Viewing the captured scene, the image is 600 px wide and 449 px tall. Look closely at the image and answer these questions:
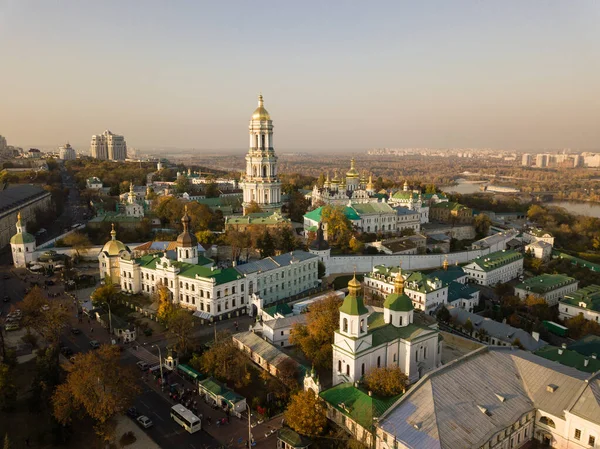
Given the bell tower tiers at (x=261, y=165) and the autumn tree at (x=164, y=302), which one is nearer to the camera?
the autumn tree at (x=164, y=302)

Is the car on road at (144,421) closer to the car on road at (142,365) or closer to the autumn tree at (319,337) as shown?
the car on road at (142,365)

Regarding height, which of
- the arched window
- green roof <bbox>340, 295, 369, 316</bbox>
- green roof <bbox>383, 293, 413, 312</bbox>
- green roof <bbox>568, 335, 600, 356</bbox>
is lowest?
green roof <bbox>568, 335, 600, 356</bbox>

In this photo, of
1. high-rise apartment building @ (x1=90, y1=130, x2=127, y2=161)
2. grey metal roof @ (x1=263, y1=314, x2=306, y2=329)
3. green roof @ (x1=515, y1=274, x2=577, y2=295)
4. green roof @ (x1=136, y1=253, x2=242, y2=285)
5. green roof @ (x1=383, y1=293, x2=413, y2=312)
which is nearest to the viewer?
green roof @ (x1=383, y1=293, x2=413, y2=312)

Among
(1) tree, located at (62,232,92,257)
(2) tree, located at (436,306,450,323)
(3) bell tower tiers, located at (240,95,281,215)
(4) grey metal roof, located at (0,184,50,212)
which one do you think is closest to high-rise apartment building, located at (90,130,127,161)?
(4) grey metal roof, located at (0,184,50,212)

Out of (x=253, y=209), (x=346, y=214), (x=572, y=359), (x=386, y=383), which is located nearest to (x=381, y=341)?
(x=386, y=383)

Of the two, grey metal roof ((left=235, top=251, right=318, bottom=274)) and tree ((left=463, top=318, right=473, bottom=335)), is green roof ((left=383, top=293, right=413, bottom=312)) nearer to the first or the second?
tree ((left=463, top=318, right=473, bottom=335))

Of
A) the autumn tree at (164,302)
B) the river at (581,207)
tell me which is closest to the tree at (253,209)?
the autumn tree at (164,302)

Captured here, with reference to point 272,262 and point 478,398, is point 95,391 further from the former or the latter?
point 272,262
